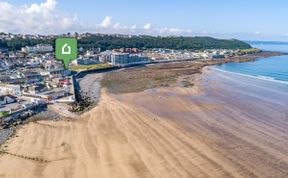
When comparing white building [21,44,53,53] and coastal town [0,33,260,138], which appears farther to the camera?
white building [21,44,53,53]

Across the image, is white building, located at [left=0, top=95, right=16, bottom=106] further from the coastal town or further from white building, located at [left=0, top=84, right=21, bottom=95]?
white building, located at [left=0, top=84, right=21, bottom=95]

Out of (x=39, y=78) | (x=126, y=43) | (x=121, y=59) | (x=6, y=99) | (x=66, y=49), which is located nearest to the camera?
(x=66, y=49)

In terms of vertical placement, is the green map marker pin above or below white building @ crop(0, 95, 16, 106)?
above

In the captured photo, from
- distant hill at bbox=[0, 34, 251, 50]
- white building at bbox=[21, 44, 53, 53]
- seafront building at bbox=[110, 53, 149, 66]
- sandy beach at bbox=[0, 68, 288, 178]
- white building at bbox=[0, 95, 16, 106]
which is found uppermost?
distant hill at bbox=[0, 34, 251, 50]

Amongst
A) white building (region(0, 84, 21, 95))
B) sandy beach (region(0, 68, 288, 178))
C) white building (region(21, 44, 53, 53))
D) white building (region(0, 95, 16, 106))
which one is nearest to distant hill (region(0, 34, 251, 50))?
white building (region(21, 44, 53, 53))

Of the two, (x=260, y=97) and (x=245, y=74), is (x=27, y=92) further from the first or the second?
(x=245, y=74)

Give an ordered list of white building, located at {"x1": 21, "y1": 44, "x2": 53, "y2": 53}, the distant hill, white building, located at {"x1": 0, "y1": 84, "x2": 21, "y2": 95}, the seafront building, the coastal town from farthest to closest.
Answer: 1. the distant hill
2. white building, located at {"x1": 21, "y1": 44, "x2": 53, "y2": 53}
3. the seafront building
4. white building, located at {"x1": 0, "y1": 84, "x2": 21, "y2": 95}
5. the coastal town

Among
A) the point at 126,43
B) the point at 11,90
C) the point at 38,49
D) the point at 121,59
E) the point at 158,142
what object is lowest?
the point at 158,142

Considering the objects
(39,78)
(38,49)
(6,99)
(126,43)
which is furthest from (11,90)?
(126,43)

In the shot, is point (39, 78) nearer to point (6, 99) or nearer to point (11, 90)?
point (11, 90)

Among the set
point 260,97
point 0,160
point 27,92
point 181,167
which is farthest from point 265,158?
point 27,92
